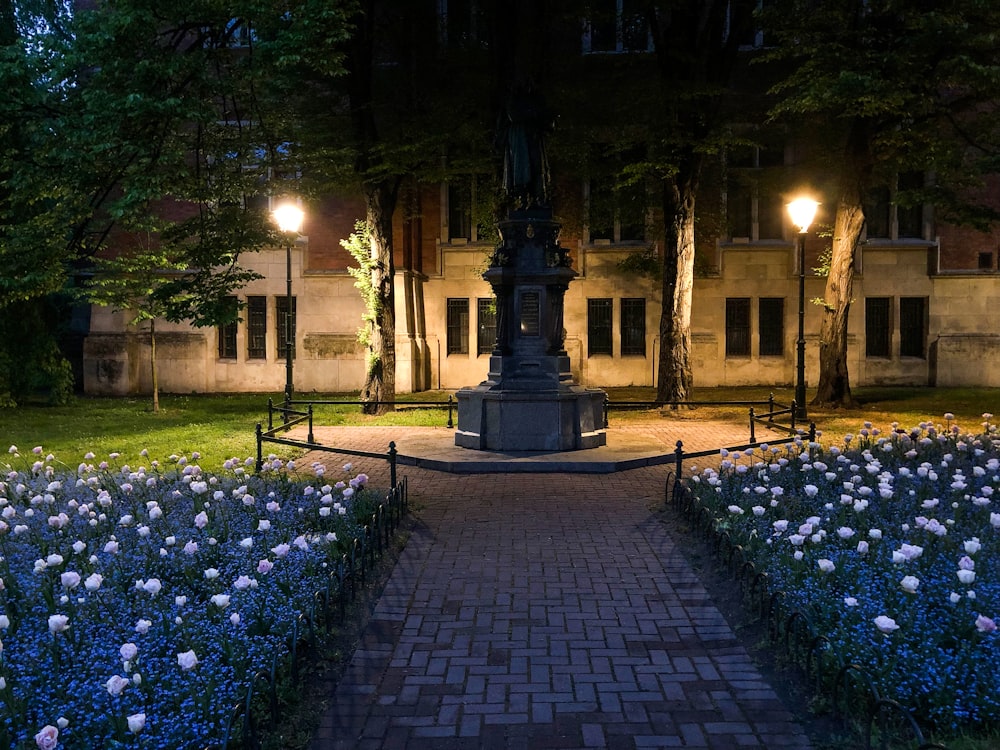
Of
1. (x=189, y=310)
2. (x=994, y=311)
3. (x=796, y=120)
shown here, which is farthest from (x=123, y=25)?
(x=994, y=311)

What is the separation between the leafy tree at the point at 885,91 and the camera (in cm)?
1702

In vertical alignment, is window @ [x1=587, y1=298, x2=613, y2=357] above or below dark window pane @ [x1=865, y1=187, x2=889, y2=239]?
below

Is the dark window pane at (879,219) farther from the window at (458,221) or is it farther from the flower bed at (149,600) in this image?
the flower bed at (149,600)

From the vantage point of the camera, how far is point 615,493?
1079 centimetres

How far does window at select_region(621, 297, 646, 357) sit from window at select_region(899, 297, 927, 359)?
9.36 metres

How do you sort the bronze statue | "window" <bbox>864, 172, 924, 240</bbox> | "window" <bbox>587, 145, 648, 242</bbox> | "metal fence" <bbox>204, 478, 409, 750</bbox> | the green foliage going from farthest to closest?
"window" <bbox>864, 172, 924, 240</bbox>
"window" <bbox>587, 145, 648, 242</bbox>
the green foliage
the bronze statue
"metal fence" <bbox>204, 478, 409, 750</bbox>

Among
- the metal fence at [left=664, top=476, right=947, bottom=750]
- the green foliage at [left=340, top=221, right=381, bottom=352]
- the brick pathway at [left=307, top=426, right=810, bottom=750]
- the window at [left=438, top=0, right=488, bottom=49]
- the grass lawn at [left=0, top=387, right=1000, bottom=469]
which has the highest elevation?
the window at [left=438, top=0, right=488, bottom=49]

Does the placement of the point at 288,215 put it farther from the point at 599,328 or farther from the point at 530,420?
the point at 599,328

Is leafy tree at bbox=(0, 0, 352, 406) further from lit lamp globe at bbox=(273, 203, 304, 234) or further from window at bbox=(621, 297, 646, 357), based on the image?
window at bbox=(621, 297, 646, 357)

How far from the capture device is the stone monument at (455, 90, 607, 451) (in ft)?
44.0

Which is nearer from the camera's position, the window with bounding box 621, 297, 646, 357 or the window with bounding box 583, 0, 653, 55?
the window with bounding box 583, 0, 653, 55

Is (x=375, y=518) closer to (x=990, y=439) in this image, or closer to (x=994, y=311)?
(x=990, y=439)

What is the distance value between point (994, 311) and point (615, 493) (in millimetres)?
24382

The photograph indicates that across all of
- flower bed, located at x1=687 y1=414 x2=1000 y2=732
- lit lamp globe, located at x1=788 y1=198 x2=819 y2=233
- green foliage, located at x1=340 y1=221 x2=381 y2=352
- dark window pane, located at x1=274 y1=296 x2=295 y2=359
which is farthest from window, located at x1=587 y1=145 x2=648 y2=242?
flower bed, located at x1=687 y1=414 x2=1000 y2=732
